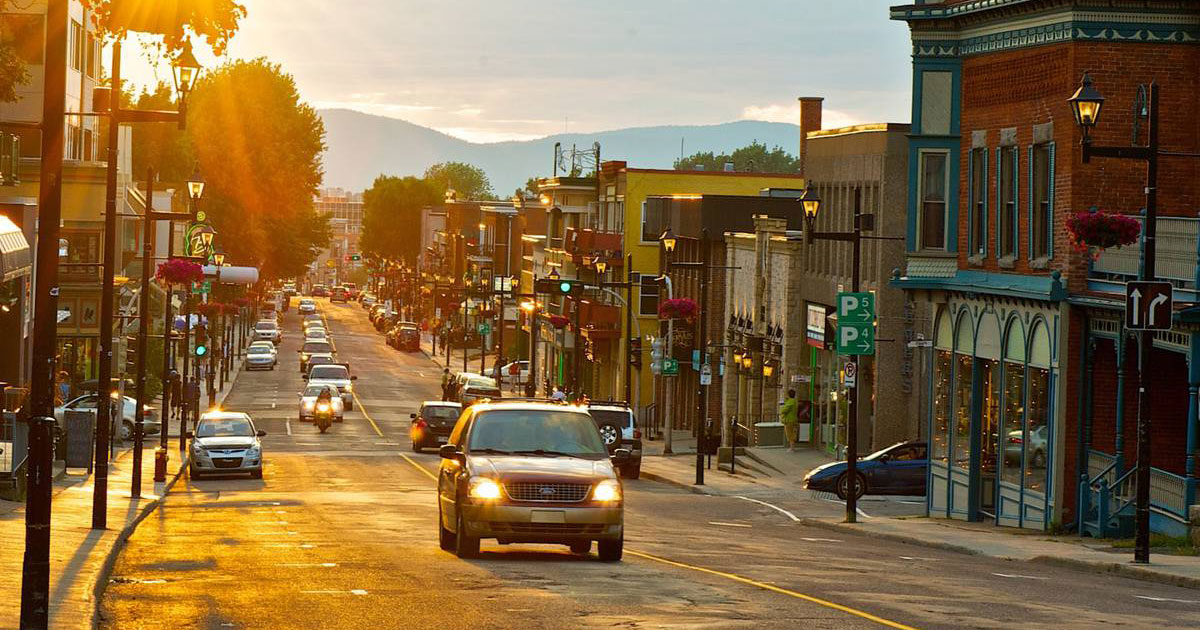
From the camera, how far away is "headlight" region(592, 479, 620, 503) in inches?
794

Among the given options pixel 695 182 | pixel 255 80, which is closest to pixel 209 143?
pixel 255 80

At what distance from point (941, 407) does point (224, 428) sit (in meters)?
18.5

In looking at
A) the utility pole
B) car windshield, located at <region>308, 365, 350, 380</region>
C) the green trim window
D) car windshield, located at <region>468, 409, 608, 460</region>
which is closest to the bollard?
the green trim window

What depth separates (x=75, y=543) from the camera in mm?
23312

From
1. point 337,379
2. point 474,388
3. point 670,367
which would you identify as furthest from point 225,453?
point 337,379

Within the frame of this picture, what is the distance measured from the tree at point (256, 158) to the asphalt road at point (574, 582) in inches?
3685

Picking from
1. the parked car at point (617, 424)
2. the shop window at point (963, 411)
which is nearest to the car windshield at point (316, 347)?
the parked car at point (617, 424)

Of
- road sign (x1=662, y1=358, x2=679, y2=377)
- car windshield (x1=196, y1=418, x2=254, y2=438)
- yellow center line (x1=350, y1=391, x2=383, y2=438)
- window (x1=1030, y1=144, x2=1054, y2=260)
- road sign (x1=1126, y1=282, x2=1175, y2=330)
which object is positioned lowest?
yellow center line (x1=350, y1=391, x2=383, y2=438)

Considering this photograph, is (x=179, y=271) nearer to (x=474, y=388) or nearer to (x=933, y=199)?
(x=933, y=199)

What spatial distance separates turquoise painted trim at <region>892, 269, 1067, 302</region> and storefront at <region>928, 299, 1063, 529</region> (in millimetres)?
327

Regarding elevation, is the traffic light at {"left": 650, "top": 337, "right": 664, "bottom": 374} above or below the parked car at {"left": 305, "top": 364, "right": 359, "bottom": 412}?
above

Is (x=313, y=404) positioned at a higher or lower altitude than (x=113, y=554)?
lower

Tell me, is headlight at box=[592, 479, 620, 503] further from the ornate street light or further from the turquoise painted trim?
the turquoise painted trim

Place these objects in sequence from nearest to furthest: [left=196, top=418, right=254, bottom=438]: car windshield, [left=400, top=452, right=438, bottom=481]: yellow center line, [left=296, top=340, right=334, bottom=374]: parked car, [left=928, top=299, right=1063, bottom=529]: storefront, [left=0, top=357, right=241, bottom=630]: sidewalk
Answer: [left=0, top=357, right=241, bottom=630]: sidewalk, [left=928, top=299, right=1063, bottom=529]: storefront, [left=196, top=418, right=254, bottom=438]: car windshield, [left=400, top=452, right=438, bottom=481]: yellow center line, [left=296, top=340, right=334, bottom=374]: parked car
